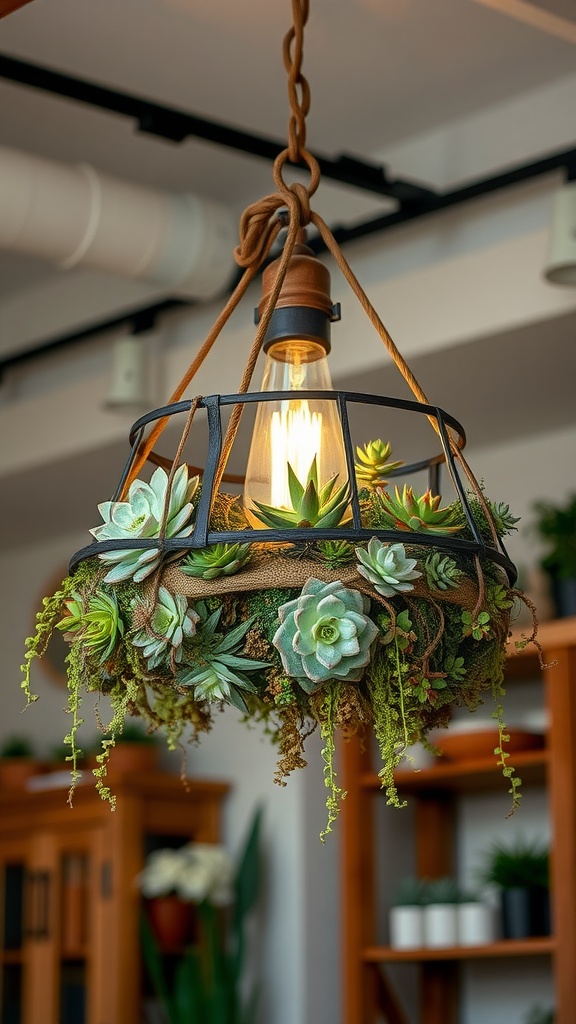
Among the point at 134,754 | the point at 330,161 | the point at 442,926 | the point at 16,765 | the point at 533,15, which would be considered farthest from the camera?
the point at 16,765

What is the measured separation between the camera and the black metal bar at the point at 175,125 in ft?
8.89

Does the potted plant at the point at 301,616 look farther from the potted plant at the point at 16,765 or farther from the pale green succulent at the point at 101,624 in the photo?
the potted plant at the point at 16,765

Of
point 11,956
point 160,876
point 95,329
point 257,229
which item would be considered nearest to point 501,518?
point 257,229

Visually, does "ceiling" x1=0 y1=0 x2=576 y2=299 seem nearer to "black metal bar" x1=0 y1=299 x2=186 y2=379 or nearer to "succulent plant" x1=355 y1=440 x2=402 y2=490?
"black metal bar" x1=0 y1=299 x2=186 y2=379

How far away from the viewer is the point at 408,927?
3482 mm

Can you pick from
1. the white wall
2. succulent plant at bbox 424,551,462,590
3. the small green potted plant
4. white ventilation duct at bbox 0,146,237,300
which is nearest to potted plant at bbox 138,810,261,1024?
the white wall

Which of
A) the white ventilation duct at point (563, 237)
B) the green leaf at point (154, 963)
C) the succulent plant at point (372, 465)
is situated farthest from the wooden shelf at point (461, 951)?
the succulent plant at point (372, 465)

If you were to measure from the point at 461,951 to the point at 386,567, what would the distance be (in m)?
2.55

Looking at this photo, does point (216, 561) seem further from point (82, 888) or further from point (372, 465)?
point (82, 888)

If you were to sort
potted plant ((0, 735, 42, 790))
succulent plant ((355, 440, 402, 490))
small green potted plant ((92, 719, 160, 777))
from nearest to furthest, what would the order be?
succulent plant ((355, 440, 402, 490)), small green potted plant ((92, 719, 160, 777)), potted plant ((0, 735, 42, 790))

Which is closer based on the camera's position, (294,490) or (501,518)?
(294,490)

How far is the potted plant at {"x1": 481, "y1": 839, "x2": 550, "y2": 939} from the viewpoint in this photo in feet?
10.8

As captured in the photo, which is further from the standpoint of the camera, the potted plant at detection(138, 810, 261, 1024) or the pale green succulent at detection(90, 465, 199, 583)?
the potted plant at detection(138, 810, 261, 1024)

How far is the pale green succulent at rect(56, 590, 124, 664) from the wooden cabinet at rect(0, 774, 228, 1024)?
112 inches
